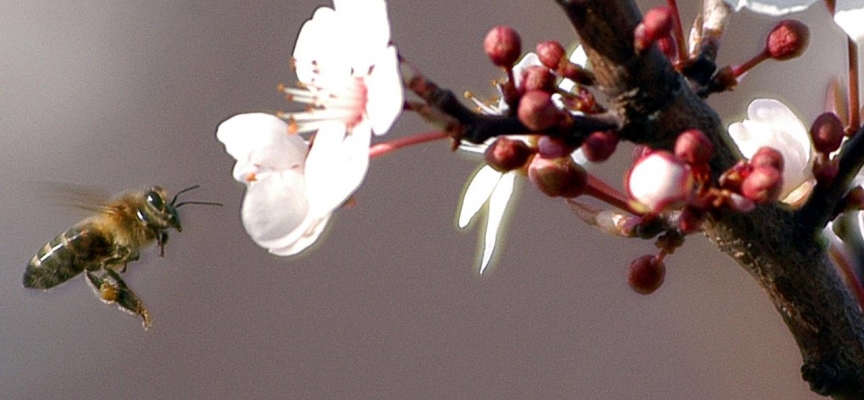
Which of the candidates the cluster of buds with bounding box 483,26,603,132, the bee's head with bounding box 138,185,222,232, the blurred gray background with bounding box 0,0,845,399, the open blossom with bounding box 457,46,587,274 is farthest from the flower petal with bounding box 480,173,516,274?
the blurred gray background with bounding box 0,0,845,399

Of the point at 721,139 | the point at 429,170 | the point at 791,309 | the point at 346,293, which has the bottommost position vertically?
the point at 346,293

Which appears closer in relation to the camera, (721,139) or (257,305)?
(721,139)

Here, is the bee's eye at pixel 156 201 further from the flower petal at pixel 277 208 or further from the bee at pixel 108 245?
the flower petal at pixel 277 208

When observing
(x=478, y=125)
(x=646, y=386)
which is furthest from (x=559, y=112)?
(x=646, y=386)

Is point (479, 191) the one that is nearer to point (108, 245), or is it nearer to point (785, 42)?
point (785, 42)

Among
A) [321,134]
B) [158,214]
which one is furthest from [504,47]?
[158,214]

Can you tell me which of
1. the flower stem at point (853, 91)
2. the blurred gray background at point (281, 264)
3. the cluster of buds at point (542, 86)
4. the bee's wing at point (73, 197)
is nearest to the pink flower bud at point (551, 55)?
the cluster of buds at point (542, 86)

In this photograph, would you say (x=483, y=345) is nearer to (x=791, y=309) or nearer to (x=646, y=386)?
(x=646, y=386)
